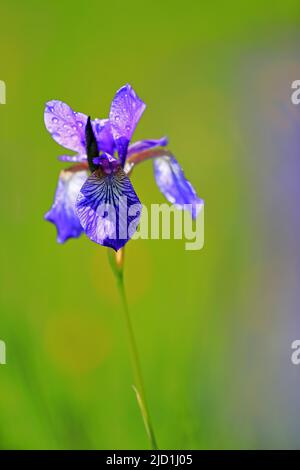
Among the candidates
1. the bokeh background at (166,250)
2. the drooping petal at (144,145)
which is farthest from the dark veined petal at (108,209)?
the bokeh background at (166,250)

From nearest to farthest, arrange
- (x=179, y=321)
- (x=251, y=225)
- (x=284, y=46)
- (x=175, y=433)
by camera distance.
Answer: (x=175, y=433) < (x=179, y=321) < (x=251, y=225) < (x=284, y=46)

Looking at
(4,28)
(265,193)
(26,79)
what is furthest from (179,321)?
(4,28)

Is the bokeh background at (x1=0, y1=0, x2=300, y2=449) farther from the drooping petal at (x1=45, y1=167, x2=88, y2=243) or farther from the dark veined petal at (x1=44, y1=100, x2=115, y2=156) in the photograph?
the dark veined petal at (x1=44, y1=100, x2=115, y2=156)

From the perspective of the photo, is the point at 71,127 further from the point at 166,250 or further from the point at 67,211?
the point at 166,250

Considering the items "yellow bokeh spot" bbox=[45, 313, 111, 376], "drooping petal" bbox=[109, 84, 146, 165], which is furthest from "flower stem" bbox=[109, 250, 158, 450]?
"yellow bokeh spot" bbox=[45, 313, 111, 376]

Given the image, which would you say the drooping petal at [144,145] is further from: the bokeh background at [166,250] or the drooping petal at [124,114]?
the bokeh background at [166,250]

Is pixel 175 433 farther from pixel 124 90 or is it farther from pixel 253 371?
pixel 124 90
